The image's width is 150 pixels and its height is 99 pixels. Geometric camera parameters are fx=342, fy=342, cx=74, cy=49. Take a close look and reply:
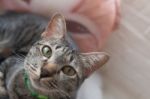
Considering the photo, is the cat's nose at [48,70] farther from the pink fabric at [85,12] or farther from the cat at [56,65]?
the pink fabric at [85,12]

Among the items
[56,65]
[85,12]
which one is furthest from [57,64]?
[85,12]

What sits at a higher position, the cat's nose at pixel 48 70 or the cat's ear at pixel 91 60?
the cat's ear at pixel 91 60

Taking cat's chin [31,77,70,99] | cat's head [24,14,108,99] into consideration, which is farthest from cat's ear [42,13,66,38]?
cat's chin [31,77,70,99]

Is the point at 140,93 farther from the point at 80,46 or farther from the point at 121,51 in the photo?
the point at 80,46

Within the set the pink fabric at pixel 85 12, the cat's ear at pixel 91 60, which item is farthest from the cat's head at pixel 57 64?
the pink fabric at pixel 85 12

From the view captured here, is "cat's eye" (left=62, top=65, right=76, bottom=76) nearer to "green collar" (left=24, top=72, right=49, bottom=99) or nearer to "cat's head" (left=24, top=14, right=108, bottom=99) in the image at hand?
"cat's head" (left=24, top=14, right=108, bottom=99)

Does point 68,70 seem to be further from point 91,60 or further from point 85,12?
point 85,12
